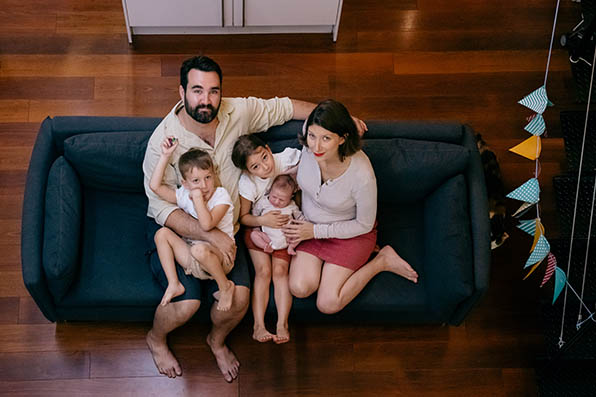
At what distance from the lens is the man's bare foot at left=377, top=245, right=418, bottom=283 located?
3037 millimetres

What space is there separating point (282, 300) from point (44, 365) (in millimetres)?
1155

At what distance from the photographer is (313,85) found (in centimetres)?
392

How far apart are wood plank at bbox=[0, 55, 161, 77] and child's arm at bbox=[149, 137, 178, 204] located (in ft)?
3.88

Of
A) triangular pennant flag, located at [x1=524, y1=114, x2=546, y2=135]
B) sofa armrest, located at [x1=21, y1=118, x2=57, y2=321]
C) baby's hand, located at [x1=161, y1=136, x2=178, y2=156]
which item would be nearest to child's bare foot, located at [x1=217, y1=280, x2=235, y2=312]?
baby's hand, located at [x1=161, y1=136, x2=178, y2=156]

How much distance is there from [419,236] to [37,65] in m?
2.32

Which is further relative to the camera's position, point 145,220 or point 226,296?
point 145,220

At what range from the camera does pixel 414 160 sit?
10.0ft

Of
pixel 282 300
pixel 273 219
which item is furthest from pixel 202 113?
pixel 282 300

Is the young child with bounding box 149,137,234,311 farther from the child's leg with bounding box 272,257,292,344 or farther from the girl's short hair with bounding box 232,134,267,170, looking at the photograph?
the child's leg with bounding box 272,257,292,344

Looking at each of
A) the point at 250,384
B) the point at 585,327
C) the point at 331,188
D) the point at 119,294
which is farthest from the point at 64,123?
the point at 585,327

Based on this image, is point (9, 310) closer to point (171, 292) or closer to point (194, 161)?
point (171, 292)

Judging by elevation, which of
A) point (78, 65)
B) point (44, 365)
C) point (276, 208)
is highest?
point (78, 65)

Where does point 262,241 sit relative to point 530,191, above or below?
below

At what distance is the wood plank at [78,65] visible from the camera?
3.84 m
